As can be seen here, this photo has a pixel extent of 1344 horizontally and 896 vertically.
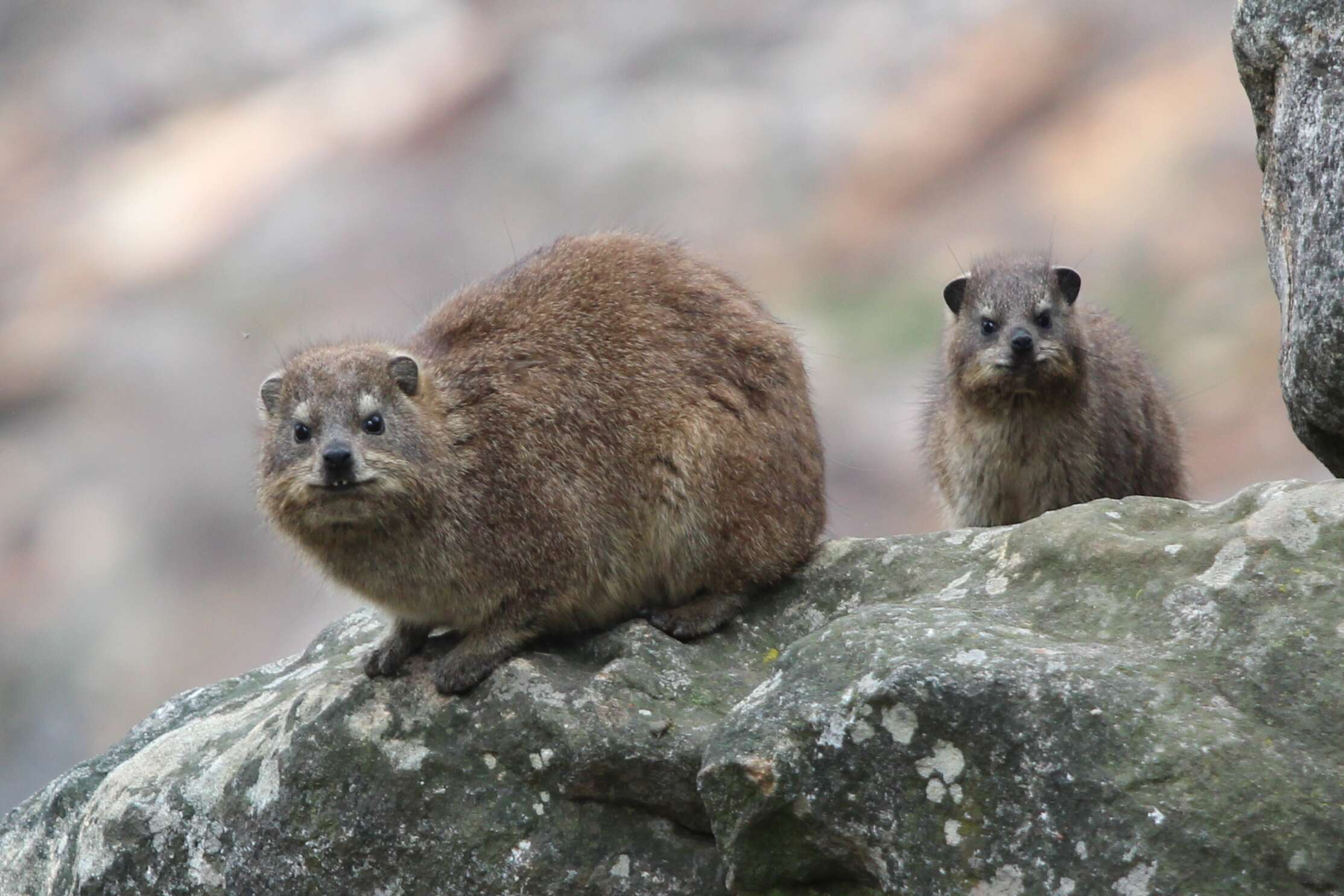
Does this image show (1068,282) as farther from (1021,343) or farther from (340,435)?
(340,435)

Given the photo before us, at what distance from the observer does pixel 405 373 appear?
6773mm

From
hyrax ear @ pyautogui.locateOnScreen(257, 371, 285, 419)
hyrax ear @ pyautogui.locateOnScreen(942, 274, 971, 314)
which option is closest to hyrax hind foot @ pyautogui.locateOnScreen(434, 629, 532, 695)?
hyrax ear @ pyautogui.locateOnScreen(257, 371, 285, 419)

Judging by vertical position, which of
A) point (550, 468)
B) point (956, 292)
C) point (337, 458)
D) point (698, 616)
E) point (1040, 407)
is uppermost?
point (956, 292)

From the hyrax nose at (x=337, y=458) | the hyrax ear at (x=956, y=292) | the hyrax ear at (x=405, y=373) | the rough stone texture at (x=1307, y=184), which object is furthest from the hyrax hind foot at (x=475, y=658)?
the hyrax ear at (x=956, y=292)

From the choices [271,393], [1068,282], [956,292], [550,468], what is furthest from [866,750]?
[956,292]

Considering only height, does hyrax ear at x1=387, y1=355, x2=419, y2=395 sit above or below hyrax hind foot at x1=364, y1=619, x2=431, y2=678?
above

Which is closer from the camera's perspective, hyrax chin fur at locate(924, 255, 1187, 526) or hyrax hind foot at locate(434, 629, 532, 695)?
hyrax hind foot at locate(434, 629, 532, 695)

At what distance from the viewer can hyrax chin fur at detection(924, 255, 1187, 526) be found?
8953 mm

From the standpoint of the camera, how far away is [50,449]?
17922 millimetres

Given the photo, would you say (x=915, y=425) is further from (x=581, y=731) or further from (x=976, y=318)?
Result: (x=581, y=731)

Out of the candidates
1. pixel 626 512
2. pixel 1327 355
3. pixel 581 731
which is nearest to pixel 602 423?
pixel 626 512

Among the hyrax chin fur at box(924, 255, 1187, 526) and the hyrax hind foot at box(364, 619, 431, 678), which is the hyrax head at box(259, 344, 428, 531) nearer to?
the hyrax hind foot at box(364, 619, 431, 678)

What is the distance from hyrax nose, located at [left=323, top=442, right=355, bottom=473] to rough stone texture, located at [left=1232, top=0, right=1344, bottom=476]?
3.71 metres

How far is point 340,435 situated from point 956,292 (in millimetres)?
4542
